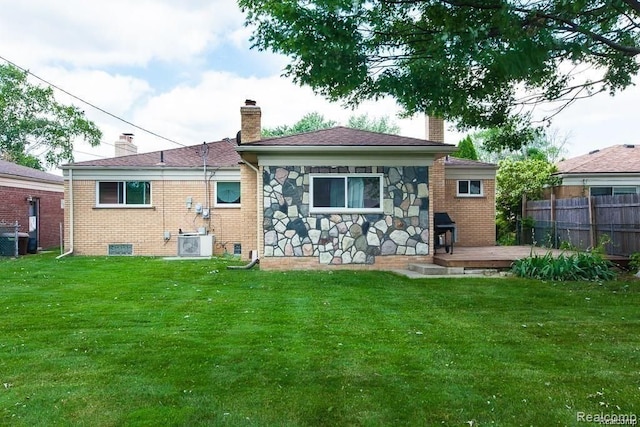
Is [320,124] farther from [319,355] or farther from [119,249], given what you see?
[319,355]

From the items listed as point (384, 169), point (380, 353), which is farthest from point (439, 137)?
point (380, 353)

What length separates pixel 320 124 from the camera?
41375mm

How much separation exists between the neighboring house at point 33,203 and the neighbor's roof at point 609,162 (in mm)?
21568

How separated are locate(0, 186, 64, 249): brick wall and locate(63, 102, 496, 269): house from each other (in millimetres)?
3826

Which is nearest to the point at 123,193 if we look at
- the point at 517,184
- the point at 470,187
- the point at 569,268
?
the point at 470,187

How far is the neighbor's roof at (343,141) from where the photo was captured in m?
10.9

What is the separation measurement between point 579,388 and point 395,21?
429cm

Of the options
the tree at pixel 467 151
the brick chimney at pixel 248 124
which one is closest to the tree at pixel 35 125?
the brick chimney at pixel 248 124

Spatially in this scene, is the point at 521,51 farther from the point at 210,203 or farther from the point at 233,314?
the point at 210,203

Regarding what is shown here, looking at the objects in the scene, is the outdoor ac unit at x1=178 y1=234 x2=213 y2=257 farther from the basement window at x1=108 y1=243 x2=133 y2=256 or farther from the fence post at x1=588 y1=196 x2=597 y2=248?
the fence post at x1=588 y1=196 x2=597 y2=248

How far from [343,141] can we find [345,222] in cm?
197

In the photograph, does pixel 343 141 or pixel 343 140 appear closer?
pixel 343 141

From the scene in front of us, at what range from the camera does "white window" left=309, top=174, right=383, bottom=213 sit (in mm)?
11227

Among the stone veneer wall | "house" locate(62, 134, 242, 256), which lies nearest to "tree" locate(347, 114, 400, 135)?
"house" locate(62, 134, 242, 256)
